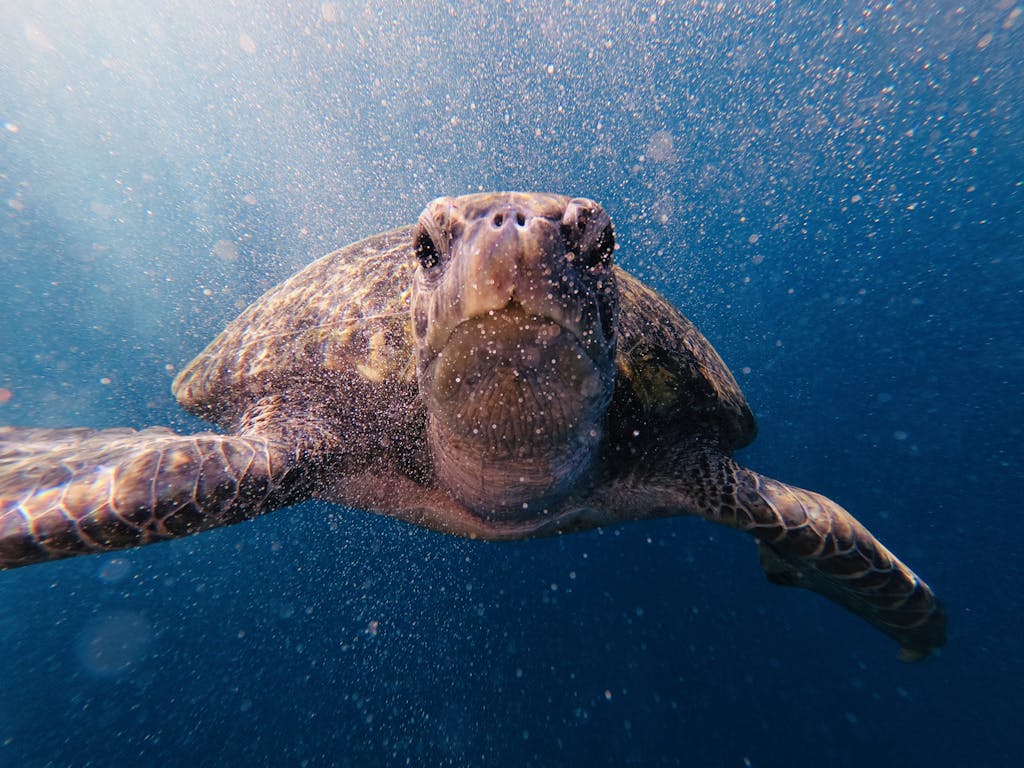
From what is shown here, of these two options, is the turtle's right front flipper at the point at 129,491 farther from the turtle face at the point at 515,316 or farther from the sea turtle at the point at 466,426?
the turtle face at the point at 515,316

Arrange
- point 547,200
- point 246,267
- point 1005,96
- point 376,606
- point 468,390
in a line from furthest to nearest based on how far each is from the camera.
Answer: point 246,267 → point 1005,96 → point 376,606 → point 468,390 → point 547,200

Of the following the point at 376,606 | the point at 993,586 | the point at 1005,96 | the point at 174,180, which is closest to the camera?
the point at 376,606

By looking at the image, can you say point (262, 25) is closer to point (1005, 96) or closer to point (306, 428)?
point (306, 428)

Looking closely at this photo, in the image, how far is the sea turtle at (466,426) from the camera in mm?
1376

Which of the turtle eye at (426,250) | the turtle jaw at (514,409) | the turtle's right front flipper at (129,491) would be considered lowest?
the turtle's right front flipper at (129,491)

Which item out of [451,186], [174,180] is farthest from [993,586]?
[174,180]

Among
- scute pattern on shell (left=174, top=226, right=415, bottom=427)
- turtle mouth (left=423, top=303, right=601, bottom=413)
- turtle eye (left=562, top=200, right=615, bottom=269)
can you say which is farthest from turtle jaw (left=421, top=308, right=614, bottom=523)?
scute pattern on shell (left=174, top=226, right=415, bottom=427)

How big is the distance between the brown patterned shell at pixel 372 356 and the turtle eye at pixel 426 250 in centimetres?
114

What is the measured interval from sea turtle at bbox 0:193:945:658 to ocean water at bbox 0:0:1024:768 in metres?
7.57

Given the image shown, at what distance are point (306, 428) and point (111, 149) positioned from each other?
190ft

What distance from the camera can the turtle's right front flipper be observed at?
161 cm

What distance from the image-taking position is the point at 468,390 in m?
1.63

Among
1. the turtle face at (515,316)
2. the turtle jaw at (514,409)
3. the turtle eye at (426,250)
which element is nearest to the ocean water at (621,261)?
the turtle jaw at (514,409)

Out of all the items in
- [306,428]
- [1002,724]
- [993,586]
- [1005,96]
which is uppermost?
[1005,96]
